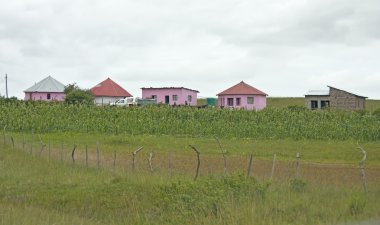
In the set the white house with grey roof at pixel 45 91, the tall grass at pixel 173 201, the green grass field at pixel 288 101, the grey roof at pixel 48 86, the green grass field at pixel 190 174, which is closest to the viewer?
the tall grass at pixel 173 201

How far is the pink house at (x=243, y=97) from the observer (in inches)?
2611

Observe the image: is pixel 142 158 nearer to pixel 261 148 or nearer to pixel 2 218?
pixel 261 148

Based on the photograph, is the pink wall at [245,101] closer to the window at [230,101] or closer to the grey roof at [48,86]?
the window at [230,101]

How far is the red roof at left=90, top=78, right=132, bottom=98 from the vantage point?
241 feet

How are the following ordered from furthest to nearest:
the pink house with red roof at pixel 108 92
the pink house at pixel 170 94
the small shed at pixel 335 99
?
the pink house with red roof at pixel 108 92
the pink house at pixel 170 94
the small shed at pixel 335 99

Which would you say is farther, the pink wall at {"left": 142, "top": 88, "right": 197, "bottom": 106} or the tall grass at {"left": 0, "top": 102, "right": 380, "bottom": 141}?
the pink wall at {"left": 142, "top": 88, "right": 197, "bottom": 106}

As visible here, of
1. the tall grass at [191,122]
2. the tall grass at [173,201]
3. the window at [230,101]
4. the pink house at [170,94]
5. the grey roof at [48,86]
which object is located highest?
the grey roof at [48,86]

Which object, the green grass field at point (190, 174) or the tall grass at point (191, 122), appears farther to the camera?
the tall grass at point (191, 122)

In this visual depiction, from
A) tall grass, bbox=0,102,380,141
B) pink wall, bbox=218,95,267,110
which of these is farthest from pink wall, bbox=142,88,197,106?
tall grass, bbox=0,102,380,141

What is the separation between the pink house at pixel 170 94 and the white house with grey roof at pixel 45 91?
16.6 m

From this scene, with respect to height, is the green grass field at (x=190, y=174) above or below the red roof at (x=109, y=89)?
below

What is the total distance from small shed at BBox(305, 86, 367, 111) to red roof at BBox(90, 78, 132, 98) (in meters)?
28.7

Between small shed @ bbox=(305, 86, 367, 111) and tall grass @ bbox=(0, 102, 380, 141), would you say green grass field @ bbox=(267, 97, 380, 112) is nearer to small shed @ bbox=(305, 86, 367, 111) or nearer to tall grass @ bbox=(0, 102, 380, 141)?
small shed @ bbox=(305, 86, 367, 111)

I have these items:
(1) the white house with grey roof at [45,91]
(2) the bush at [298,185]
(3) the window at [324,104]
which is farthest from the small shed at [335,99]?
(2) the bush at [298,185]
